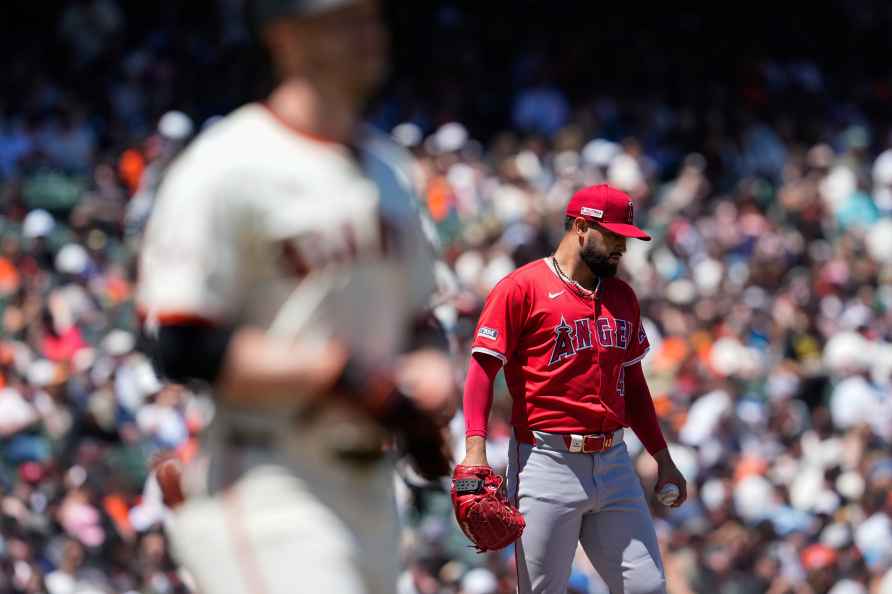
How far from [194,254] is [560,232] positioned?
10.7 m

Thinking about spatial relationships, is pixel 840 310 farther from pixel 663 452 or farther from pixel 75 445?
pixel 663 452

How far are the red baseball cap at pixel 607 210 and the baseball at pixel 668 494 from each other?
34.7 inches

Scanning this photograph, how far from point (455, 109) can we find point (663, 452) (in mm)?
12215

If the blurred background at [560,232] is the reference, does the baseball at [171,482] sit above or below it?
above

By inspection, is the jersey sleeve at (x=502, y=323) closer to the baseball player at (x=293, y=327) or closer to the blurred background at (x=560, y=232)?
the blurred background at (x=560, y=232)

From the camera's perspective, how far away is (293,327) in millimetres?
3051

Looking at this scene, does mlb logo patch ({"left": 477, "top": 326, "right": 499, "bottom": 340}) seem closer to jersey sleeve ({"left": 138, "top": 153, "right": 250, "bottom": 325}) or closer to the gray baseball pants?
the gray baseball pants

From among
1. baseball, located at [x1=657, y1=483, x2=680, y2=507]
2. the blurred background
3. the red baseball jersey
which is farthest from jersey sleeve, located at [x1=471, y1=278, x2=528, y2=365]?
the blurred background

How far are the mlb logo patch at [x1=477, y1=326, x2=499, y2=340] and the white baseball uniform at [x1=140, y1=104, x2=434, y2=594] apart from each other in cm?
227

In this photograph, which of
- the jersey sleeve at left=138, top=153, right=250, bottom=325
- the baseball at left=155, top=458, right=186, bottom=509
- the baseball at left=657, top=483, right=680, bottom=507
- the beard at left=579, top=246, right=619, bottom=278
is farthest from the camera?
the baseball at left=657, top=483, right=680, bottom=507

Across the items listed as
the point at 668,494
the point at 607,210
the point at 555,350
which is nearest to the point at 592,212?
the point at 607,210

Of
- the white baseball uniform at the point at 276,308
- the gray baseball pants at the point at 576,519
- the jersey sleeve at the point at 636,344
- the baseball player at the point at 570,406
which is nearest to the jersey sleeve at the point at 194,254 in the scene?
the white baseball uniform at the point at 276,308

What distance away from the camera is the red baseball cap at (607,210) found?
5477 mm

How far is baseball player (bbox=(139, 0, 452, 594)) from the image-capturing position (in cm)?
299
